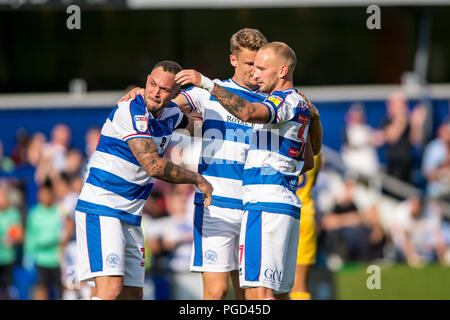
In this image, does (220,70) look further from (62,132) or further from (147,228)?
(147,228)

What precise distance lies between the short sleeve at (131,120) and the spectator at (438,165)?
9.06 m

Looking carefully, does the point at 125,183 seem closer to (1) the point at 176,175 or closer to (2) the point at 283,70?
(1) the point at 176,175

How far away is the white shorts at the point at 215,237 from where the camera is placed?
7.13 m

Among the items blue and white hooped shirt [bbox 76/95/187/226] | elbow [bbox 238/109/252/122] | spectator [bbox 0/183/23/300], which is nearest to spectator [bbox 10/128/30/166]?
spectator [bbox 0/183/23/300]

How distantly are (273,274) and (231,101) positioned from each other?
4.66ft

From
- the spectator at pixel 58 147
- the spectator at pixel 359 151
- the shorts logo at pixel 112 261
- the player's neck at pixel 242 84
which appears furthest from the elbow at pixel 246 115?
the spectator at pixel 359 151

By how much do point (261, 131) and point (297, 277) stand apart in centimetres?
264

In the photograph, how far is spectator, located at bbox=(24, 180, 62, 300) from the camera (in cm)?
1248

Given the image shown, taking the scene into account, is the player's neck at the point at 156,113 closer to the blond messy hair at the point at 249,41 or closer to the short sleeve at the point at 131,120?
the short sleeve at the point at 131,120

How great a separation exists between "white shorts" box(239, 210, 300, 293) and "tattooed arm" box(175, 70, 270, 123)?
0.84 metres

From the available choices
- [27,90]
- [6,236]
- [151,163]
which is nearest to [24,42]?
[27,90]

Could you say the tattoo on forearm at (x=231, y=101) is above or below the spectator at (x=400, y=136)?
above

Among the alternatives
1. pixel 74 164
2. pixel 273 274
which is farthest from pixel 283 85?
pixel 74 164

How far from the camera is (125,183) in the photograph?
22.7 ft
